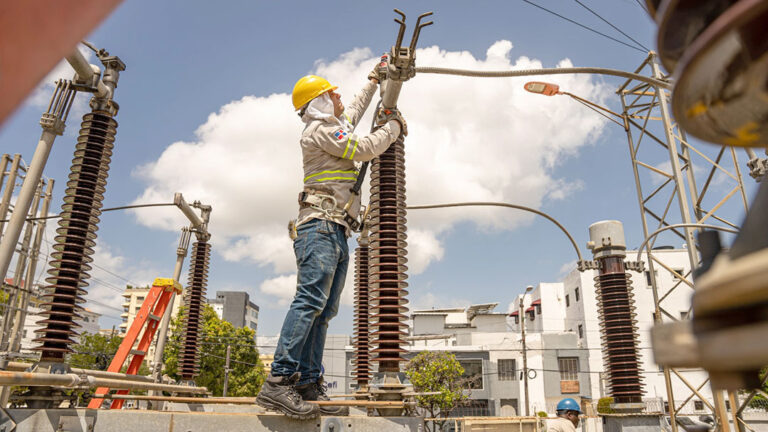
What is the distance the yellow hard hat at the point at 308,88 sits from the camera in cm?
525

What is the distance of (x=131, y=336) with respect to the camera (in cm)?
1127

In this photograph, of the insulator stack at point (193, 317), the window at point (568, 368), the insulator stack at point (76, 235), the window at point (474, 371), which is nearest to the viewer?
the insulator stack at point (76, 235)

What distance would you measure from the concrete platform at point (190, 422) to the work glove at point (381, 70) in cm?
371

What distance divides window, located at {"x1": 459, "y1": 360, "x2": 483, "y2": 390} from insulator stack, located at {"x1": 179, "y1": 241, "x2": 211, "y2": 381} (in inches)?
1719

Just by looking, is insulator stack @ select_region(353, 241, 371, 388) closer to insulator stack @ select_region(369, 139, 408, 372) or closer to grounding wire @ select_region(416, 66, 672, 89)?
insulator stack @ select_region(369, 139, 408, 372)

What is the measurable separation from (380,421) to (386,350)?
1.27 m

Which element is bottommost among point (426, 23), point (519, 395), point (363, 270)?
point (519, 395)

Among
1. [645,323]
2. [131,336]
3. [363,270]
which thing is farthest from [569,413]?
[645,323]

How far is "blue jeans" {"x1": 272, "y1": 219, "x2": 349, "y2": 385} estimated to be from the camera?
4344 mm

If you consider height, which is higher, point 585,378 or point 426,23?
point 426,23

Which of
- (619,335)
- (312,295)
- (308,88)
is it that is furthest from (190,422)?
(619,335)

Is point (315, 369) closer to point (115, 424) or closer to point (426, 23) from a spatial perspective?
point (115, 424)

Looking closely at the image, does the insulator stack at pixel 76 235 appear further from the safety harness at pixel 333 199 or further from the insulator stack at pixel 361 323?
the insulator stack at pixel 361 323

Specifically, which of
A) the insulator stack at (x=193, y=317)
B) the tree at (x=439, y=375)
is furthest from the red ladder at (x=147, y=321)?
the tree at (x=439, y=375)
